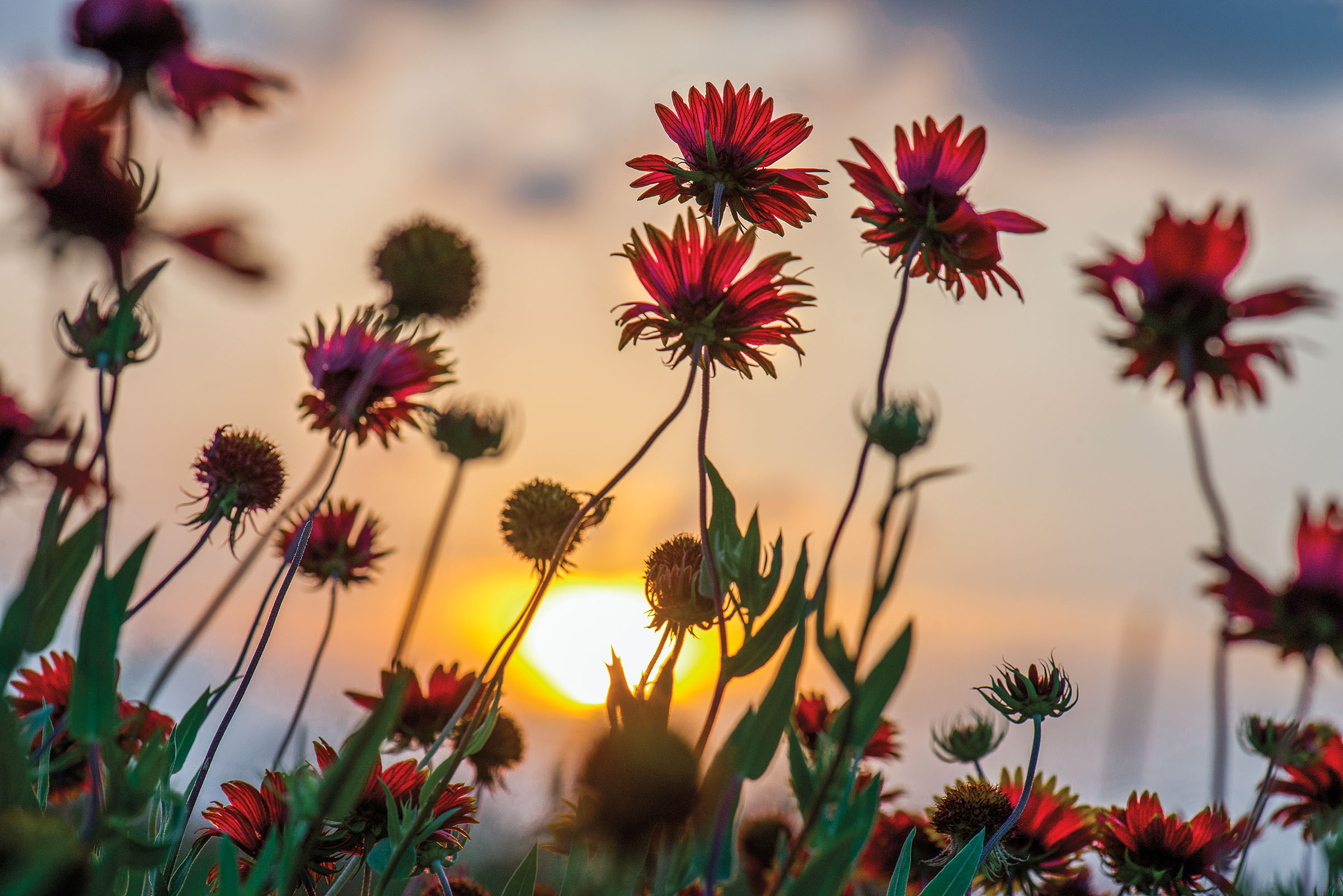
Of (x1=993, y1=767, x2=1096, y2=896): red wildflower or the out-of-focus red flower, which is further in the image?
(x1=993, y1=767, x2=1096, y2=896): red wildflower

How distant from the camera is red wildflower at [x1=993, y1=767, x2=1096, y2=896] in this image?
5.17 feet

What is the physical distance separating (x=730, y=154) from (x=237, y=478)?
2.74 ft

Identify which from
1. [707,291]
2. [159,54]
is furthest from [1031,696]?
[159,54]

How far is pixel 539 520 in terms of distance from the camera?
1585 millimetres

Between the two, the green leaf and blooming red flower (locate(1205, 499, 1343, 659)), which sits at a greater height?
blooming red flower (locate(1205, 499, 1343, 659))

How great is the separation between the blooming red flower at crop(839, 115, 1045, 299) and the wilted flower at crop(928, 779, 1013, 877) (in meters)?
0.78

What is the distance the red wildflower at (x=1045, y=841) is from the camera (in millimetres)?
1577

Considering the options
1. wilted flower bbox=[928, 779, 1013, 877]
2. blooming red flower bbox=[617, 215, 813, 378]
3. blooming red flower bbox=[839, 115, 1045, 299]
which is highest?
blooming red flower bbox=[839, 115, 1045, 299]

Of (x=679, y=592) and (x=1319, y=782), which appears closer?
(x=679, y=592)

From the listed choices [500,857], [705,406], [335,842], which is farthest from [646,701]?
[500,857]

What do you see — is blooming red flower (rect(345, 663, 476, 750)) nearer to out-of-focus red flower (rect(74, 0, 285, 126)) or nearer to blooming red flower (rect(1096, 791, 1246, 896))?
out-of-focus red flower (rect(74, 0, 285, 126))

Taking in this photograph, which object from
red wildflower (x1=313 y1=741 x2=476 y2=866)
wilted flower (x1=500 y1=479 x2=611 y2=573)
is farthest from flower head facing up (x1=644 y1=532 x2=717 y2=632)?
red wildflower (x1=313 y1=741 x2=476 y2=866)

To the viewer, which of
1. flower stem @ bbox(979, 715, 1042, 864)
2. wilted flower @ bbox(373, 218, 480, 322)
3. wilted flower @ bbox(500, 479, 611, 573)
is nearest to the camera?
flower stem @ bbox(979, 715, 1042, 864)

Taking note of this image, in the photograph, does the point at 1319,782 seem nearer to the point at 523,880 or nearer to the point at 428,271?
the point at 523,880
